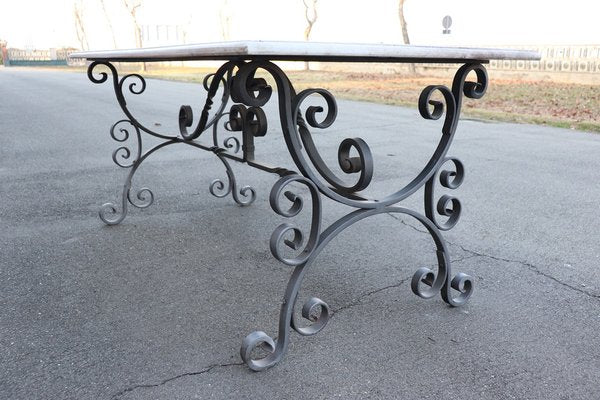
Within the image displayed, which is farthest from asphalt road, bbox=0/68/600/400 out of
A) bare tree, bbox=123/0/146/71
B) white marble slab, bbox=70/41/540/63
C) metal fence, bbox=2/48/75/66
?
metal fence, bbox=2/48/75/66

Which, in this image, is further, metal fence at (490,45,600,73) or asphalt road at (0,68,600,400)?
metal fence at (490,45,600,73)

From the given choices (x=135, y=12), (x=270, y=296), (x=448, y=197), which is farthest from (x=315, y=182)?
(x=135, y=12)

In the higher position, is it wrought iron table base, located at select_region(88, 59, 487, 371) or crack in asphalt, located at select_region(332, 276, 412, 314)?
wrought iron table base, located at select_region(88, 59, 487, 371)

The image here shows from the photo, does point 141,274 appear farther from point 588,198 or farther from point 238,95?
point 588,198

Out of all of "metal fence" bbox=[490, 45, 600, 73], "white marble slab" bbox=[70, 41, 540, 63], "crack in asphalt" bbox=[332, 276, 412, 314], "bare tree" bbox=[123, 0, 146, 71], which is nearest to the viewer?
"white marble slab" bbox=[70, 41, 540, 63]

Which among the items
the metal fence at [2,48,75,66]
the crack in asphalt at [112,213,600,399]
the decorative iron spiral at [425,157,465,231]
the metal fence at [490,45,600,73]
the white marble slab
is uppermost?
Answer: the white marble slab

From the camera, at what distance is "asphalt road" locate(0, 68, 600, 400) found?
1686 mm

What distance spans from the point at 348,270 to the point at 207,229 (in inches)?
38.3

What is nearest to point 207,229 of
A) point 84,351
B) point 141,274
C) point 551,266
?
point 141,274

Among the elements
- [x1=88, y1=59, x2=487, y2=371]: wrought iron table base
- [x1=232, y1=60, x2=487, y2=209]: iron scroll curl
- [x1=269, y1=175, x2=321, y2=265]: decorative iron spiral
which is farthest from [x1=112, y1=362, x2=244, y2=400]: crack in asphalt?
[x1=232, y1=60, x2=487, y2=209]: iron scroll curl

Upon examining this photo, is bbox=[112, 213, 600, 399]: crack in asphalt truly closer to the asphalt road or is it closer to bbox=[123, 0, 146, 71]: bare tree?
the asphalt road

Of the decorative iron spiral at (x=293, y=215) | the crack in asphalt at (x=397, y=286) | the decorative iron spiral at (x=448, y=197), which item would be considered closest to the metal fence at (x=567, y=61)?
the crack in asphalt at (x=397, y=286)

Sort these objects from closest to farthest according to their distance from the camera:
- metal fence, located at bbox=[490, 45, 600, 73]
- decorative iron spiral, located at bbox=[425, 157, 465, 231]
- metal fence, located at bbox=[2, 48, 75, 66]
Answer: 1. decorative iron spiral, located at bbox=[425, 157, 465, 231]
2. metal fence, located at bbox=[490, 45, 600, 73]
3. metal fence, located at bbox=[2, 48, 75, 66]

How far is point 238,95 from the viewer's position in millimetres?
1594
